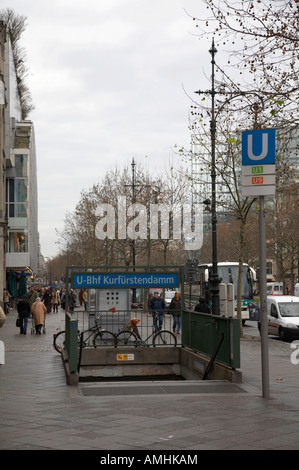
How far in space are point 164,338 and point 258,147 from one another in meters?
7.67

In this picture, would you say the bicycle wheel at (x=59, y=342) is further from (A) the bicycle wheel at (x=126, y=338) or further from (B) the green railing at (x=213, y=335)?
(B) the green railing at (x=213, y=335)

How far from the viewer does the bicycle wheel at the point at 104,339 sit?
17.1 m

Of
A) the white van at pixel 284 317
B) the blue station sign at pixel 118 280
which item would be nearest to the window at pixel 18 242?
the white van at pixel 284 317

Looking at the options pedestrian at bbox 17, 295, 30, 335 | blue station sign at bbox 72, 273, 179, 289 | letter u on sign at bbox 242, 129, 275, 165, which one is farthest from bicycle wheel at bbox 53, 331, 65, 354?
letter u on sign at bbox 242, 129, 275, 165

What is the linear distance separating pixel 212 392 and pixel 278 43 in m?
6.03

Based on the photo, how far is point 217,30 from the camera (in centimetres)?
1247

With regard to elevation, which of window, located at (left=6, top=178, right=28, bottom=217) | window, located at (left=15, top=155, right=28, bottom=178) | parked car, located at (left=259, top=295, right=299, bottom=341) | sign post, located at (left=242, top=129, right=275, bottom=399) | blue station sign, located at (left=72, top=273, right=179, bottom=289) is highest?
window, located at (left=15, top=155, right=28, bottom=178)

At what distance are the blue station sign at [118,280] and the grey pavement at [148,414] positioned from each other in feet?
10.0

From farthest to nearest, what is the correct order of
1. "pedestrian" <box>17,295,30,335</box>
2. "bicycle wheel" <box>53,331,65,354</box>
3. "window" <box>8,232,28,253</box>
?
"window" <box>8,232,28,253</box> → "pedestrian" <box>17,295,30,335</box> → "bicycle wheel" <box>53,331,65,354</box>

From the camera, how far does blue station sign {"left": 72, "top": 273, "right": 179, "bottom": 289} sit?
1648cm

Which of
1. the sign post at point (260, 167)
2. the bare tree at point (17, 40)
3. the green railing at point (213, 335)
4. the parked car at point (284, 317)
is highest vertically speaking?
the bare tree at point (17, 40)

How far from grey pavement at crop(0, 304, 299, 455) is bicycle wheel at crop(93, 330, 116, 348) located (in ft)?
10.6

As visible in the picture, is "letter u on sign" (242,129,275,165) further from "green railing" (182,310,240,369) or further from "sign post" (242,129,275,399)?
"green railing" (182,310,240,369)
